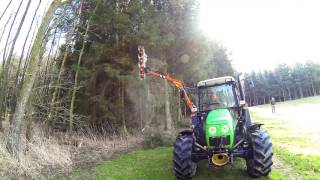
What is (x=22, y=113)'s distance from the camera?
1132 cm

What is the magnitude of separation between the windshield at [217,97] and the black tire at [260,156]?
151 centimetres

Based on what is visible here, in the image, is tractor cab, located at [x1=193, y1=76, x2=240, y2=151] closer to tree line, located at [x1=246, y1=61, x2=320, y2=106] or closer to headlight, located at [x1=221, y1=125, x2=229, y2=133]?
headlight, located at [x1=221, y1=125, x2=229, y2=133]

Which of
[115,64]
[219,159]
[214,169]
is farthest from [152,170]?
[115,64]

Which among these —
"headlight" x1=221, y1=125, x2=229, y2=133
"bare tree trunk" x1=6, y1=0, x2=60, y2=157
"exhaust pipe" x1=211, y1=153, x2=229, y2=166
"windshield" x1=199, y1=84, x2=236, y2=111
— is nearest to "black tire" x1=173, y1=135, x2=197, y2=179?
"exhaust pipe" x1=211, y1=153, x2=229, y2=166

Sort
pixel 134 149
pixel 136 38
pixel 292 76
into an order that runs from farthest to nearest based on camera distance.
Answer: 1. pixel 292 76
2. pixel 136 38
3. pixel 134 149

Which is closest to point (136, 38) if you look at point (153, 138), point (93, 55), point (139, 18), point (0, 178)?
point (139, 18)

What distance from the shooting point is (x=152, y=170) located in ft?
34.7

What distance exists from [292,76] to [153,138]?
90.0 metres

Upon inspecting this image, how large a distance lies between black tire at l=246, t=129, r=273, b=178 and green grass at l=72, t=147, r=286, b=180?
40 cm

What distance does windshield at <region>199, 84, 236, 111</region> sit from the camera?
1002 centimetres

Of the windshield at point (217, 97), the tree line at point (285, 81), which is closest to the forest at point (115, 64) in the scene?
the windshield at point (217, 97)

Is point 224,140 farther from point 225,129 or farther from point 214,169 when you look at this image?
point 214,169

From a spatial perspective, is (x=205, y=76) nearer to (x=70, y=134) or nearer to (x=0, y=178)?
(x=70, y=134)

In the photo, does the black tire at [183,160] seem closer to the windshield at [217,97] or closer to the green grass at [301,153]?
the windshield at [217,97]
